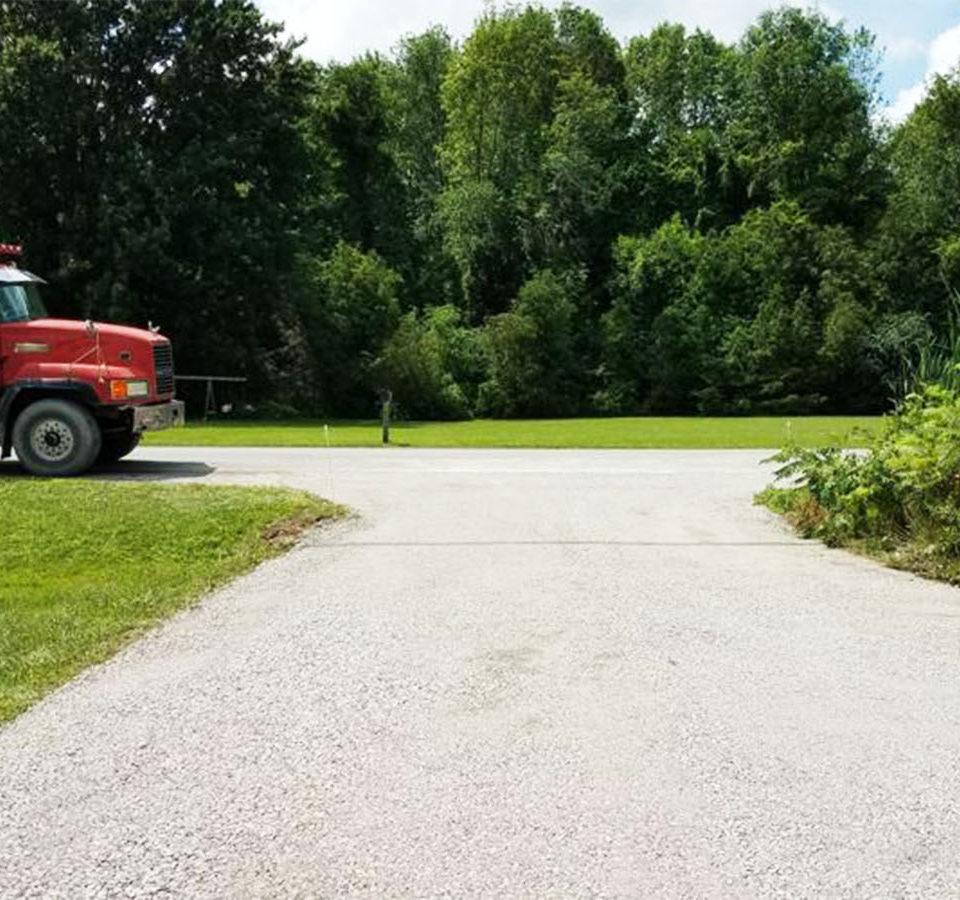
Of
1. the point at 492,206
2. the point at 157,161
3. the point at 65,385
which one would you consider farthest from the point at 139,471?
the point at 492,206

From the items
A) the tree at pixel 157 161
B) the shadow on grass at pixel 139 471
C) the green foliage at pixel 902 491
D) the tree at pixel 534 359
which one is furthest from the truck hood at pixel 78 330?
the tree at pixel 534 359

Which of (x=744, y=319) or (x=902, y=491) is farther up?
(x=744, y=319)

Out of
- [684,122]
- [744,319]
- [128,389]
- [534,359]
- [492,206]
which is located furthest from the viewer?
[684,122]

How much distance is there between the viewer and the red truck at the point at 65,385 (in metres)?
14.1

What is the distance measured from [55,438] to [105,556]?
5694 mm

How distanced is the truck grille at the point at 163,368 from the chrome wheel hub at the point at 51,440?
4.88 ft

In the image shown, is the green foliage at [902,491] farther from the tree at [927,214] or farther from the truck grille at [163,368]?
the tree at [927,214]

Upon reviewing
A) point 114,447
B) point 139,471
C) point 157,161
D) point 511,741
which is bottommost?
point 511,741

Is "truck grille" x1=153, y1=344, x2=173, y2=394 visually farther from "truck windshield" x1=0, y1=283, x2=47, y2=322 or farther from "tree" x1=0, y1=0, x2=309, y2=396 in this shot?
"tree" x1=0, y1=0, x2=309, y2=396

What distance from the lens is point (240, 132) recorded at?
37.0 m

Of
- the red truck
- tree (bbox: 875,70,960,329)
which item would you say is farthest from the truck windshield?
tree (bbox: 875,70,960,329)

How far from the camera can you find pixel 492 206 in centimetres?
5634

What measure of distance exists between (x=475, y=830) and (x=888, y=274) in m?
50.0

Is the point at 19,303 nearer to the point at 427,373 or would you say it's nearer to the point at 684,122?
the point at 427,373
